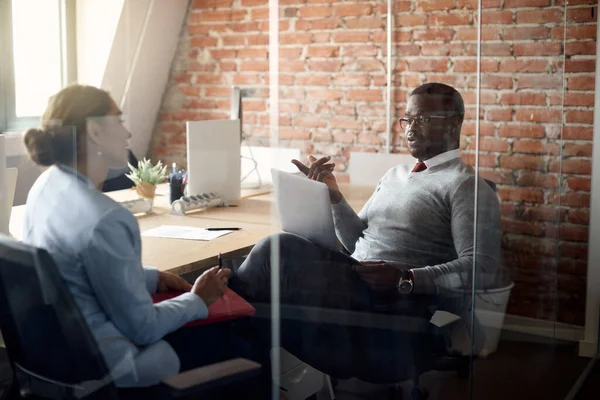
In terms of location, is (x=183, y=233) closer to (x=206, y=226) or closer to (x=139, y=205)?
(x=206, y=226)

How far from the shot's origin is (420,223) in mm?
1873

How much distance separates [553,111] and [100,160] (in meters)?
1.36

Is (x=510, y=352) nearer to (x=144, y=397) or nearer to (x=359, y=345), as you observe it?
(x=359, y=345)

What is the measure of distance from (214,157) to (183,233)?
0.22m

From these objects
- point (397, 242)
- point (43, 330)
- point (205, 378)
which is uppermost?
point (397, 242)

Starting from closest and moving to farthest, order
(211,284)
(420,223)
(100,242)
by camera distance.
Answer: (100,242)
(211,284)
(420,223)

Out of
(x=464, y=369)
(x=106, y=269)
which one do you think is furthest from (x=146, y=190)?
(x=464, y=369)

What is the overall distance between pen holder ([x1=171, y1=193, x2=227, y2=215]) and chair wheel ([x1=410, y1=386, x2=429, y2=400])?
79 cm

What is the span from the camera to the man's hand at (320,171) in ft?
6.33

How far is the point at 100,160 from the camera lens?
1616 millimetres

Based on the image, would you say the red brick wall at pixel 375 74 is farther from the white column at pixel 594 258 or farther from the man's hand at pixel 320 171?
the white column at pixel 594 258

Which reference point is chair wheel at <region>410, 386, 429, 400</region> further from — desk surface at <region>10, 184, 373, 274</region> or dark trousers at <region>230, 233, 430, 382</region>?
desk surface at <region>10, 184, 373, 274</region>

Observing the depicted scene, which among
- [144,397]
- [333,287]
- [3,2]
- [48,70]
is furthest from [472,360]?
[3,2]

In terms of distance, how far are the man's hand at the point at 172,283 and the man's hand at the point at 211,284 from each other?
20mm
